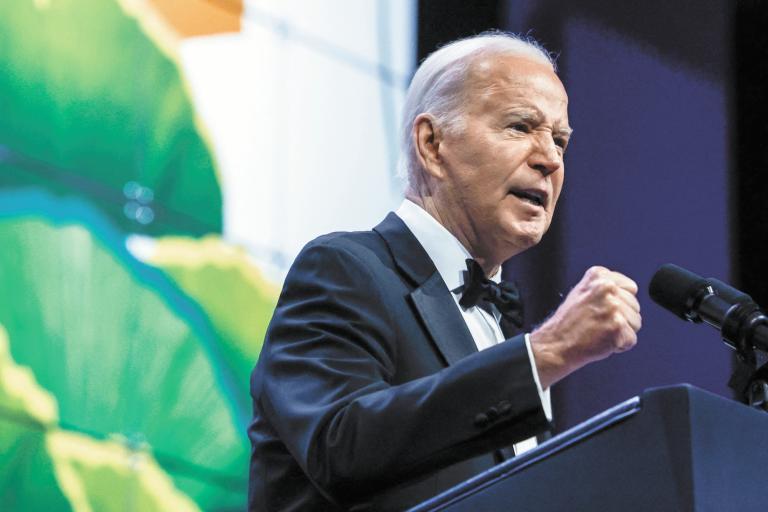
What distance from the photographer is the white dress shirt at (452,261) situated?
6.53 ft

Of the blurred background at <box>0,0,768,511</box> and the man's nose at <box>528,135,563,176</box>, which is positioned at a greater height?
the man's nose at <box>528,135,563,176</box>

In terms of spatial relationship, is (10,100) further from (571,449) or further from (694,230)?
(694,230)

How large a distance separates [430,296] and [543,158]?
1.18 ft

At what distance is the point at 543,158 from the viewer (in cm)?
208

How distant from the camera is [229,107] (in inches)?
130

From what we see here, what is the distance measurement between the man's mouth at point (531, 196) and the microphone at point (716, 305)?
0.90 ft

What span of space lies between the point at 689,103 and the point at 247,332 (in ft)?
6.13

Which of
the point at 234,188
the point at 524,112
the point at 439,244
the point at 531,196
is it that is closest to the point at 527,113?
the point at 524,112

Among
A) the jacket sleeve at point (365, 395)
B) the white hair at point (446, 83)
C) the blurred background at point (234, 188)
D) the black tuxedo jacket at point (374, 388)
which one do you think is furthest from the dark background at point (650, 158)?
the jacket sleeve at point (365, 395)

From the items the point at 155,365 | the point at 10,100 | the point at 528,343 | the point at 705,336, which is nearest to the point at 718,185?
the point at 705,336

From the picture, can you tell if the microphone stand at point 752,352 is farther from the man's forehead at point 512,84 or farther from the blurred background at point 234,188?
the blurred background at point 234,188

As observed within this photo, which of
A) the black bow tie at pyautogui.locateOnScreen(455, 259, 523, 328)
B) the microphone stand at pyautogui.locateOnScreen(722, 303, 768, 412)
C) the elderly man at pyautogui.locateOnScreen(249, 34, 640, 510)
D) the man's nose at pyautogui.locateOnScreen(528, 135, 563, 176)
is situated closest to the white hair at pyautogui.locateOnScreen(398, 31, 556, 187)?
the elderly man at pyautogui.locateOnScreen(249, 34, 640, 510)

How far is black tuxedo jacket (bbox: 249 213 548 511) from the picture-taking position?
1454 mm

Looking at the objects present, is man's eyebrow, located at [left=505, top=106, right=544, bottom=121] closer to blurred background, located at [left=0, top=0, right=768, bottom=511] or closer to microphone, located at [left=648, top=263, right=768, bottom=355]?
microphone, located at [left=648, top=263, right=768, bottom=355]
